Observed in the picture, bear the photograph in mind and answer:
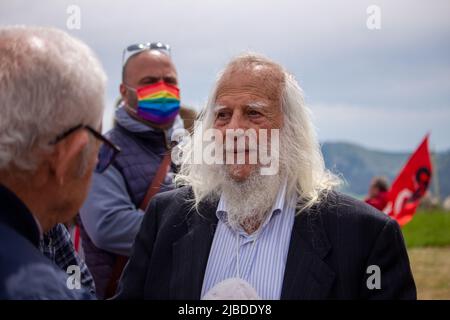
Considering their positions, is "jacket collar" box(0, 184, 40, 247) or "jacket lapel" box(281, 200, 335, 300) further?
"jacket lapel" box(281, 200, 335, 300)

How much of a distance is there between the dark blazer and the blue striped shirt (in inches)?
1.6

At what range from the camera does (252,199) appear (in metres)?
2.94

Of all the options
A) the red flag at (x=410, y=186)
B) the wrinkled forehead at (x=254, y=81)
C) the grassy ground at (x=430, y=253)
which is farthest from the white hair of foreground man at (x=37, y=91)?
the grassy ground at (x=430, y=253)

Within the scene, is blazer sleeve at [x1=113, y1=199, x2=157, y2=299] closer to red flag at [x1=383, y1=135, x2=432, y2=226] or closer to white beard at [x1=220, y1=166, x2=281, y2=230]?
white beard at [x1=220, y1=166, x2=281, y2=230]

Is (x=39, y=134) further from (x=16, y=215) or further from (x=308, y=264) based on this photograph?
(x=308, y=264)

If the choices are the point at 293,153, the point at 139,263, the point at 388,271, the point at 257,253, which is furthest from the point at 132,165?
the point at 388,271

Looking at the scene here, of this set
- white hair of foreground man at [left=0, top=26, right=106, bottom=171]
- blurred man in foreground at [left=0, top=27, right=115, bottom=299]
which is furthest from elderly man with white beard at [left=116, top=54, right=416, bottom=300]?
white hair of foreground man at [left=0, top=26, right=106, bottom=171]

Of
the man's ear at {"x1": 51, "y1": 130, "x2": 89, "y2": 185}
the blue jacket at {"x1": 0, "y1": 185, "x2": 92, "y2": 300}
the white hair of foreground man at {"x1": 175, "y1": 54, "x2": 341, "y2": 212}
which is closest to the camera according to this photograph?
the blue jacket at {"x1": 0, "y1": 185, "x2": 92, "y2": 300}

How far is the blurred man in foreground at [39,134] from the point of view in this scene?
5.24ft

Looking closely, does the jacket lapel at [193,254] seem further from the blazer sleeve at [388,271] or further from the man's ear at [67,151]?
the man's ear at [67,151]

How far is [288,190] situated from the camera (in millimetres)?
2979

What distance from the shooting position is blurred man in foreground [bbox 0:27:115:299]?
5.24ft
